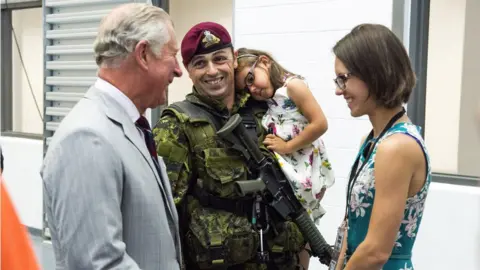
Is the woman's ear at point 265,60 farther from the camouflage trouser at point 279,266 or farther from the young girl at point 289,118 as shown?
the camouflage trouser at point 279,266

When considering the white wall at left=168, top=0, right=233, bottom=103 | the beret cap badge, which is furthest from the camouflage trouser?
the white wall at left=168, top=0, right=233, bottom=103

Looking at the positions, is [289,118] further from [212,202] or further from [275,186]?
[212,202]

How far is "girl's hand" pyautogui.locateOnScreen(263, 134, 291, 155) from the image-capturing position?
250 centimetres

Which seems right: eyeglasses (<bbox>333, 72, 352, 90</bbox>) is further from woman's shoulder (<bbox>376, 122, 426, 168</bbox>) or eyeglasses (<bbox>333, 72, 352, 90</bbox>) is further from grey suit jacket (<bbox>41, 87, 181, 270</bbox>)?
grey suit jacket (<bbox>41, 87, 181, 270</bbox>)

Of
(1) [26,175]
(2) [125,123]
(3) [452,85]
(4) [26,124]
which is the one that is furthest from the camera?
(4) [26,124]

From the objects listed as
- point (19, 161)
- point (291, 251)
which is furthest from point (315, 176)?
point (19, 161)

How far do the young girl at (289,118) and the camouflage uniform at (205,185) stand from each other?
0.23m

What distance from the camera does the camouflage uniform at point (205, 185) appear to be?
231 cm

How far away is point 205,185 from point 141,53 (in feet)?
2.77

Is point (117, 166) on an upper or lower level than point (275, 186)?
upper

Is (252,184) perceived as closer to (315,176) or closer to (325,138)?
(315,176)

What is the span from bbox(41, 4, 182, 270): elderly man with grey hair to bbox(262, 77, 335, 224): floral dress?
86cm

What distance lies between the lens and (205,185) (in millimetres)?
2346

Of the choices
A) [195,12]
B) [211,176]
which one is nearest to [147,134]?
[211,176]
